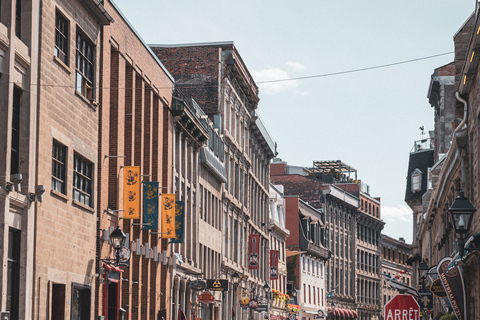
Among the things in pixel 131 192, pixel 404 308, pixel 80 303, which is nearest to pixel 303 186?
pixel 131 192

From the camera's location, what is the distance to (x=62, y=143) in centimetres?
2703

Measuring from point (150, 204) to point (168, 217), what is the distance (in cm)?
398

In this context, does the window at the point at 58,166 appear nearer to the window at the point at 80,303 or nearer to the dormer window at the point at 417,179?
the window at the point at 80,303

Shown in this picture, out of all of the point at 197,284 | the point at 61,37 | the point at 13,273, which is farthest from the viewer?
the point at 197,284

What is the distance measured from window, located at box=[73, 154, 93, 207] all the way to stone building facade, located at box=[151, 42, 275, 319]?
19376 millimetres

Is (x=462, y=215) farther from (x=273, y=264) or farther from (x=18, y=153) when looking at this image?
(x=273, y=264)

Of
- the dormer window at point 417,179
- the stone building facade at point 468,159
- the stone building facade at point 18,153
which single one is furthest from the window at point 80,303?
the dormer window at point 417,179

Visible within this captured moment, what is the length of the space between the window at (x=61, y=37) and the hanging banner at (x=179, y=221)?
1599 centimetres

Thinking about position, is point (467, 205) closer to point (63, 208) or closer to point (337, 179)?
point (63, 208)

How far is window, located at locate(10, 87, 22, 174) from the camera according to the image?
2361 centimetres

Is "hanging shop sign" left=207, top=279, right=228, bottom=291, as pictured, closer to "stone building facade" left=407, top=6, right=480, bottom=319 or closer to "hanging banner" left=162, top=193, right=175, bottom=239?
"hanging banner" left=162, top=193, right=175, bottom=239

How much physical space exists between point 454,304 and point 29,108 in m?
12.4

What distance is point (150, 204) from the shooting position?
37312 mm

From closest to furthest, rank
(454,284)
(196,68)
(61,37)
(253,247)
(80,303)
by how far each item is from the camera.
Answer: (454,284)
(61,37)
(80,303)
(196,68)
(253,247)
